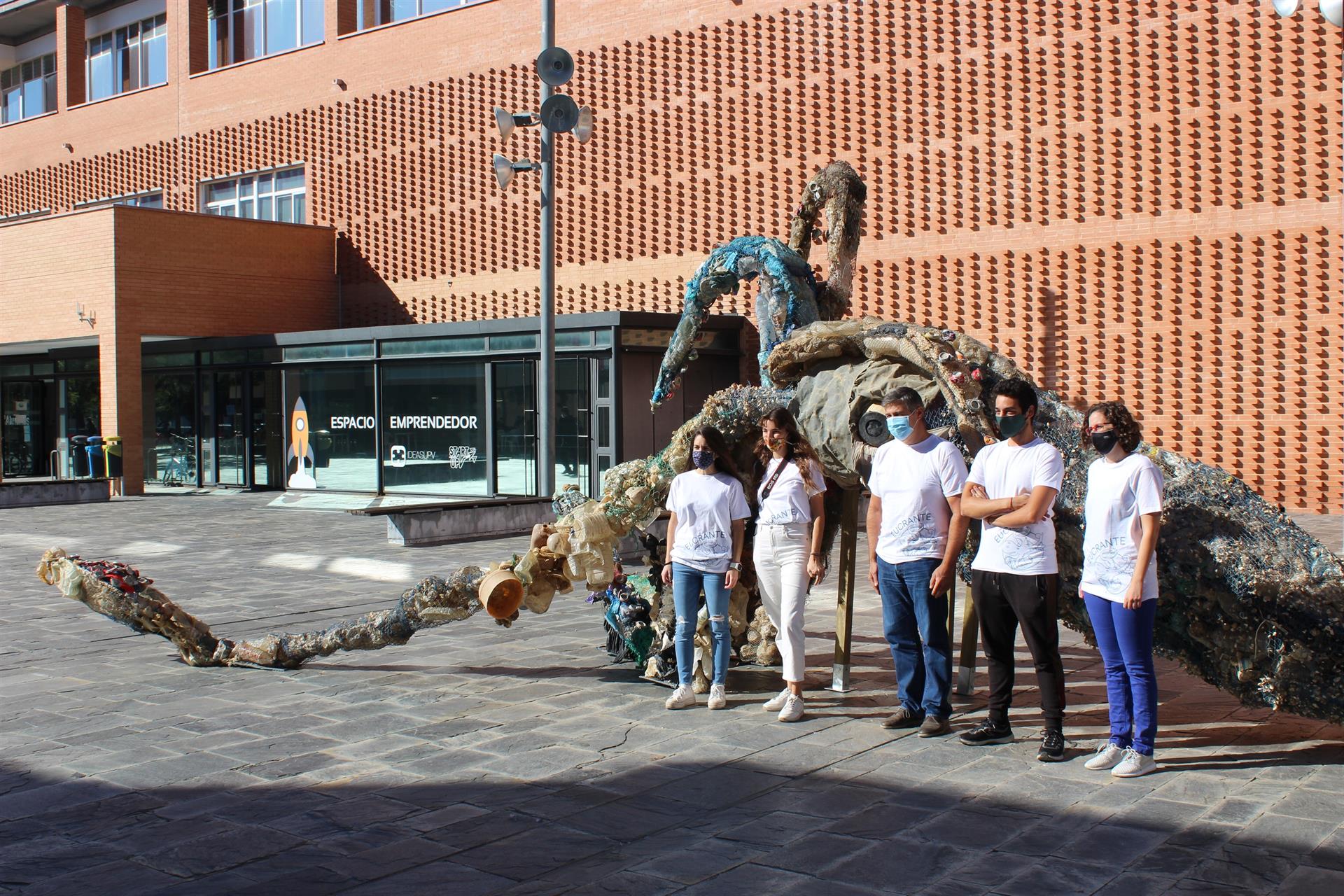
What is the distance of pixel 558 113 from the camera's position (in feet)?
50.4

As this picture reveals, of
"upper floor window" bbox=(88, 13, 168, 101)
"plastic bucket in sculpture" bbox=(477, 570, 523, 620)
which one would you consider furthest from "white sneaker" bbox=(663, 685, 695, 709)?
"upper floor window" bbox=(88, 13, 168, 101)

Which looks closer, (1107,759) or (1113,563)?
(1113,563)

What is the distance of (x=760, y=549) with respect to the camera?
22.7 ft

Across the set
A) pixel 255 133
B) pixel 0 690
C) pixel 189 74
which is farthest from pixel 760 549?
pixel 189 74

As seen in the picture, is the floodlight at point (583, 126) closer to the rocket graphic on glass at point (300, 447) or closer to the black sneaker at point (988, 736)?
the black sneaker at point (988, 736)

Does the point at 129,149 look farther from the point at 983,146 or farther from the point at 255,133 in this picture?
the point at 983,146

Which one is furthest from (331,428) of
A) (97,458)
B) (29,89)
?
(29,89)

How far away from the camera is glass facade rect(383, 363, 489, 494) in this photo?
2242 cm

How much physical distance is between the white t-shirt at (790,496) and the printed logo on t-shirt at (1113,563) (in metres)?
1.74

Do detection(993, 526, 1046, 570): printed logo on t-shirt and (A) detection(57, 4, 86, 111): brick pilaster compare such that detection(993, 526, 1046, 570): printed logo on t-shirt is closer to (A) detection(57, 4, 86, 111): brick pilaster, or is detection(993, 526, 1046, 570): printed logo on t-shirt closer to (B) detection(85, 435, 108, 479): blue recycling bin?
(B) detection(85, 435, 108, 479): blue recycling bin

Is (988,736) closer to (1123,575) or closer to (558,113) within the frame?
(1123,575)

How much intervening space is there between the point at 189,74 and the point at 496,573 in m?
29.1

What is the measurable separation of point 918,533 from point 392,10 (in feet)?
87.2

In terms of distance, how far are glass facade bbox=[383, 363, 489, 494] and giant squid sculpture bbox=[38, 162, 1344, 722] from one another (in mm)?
13468
